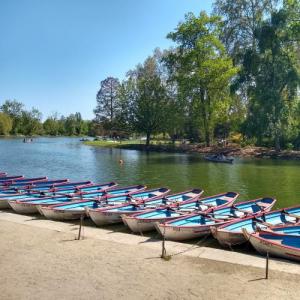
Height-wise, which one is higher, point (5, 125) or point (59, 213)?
point (5, 125)

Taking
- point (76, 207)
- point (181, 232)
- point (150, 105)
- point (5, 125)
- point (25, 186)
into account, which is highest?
point (150, 105)

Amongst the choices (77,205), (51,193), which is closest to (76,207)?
(77,205)

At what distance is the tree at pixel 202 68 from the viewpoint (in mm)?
67812

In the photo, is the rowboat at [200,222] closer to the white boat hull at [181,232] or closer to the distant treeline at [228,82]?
the white boat hull at [181,232]

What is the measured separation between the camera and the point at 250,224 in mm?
17297

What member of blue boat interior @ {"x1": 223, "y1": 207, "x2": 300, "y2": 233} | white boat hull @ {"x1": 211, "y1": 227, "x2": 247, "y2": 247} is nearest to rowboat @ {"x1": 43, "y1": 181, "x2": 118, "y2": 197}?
blue boat interior @ {"x1": 223, "y1": 207, "x2": 300, "y2": 233}

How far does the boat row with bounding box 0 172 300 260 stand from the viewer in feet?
50.0

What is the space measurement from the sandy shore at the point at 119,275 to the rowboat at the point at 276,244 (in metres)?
1.62

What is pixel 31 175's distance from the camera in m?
40.5

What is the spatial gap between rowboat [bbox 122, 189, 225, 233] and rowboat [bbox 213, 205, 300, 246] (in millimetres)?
2826

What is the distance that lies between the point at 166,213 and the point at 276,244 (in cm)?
627

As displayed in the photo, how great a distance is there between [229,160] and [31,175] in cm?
2712

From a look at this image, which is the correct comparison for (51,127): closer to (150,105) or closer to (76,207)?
(150,105)

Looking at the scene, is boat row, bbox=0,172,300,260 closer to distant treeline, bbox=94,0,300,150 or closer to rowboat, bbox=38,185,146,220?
rowboat, bbox=38,185,146,220
